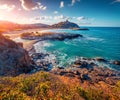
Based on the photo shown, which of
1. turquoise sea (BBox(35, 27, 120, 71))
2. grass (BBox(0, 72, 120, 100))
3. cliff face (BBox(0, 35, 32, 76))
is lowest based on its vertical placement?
turquoise sea (BBox(35, 27, 120, 71))

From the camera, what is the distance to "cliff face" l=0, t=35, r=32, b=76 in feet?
66.5

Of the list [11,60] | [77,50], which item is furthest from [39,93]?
[77,50]

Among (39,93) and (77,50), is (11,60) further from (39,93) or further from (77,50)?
(77,50)

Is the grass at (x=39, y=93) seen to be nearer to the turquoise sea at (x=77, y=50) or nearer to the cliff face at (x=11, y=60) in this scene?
the cliff face at (x=11, y=60)

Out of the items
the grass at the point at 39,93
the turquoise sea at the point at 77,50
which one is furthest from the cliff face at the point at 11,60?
the turquoise sea at the point at 77,50

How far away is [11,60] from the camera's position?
2231 cm

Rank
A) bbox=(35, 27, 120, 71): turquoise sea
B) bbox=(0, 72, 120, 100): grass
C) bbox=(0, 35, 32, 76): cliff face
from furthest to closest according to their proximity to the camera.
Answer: bbox=(35, 27, 120, 71): turquoise sea
bbox=(0, 35, 32, 76): cliff face
bbox=(0, 72, 120, 100): grass

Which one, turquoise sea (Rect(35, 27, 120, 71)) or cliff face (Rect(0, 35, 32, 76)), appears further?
turquoise sea (Rect(35, 27, 120, 71))

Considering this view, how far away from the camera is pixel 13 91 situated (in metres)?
10.4

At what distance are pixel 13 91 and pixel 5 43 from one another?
17200 mm

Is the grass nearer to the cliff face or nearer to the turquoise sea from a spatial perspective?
the cliff face

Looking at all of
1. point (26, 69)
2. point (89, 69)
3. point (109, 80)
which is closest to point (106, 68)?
point (89, 69)

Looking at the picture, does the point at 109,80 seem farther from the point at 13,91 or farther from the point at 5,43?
the point at 5,43

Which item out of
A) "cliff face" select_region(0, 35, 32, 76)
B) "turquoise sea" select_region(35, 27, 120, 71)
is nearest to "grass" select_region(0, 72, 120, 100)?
"cliff face" select_region(0, 35, 32, 76)
